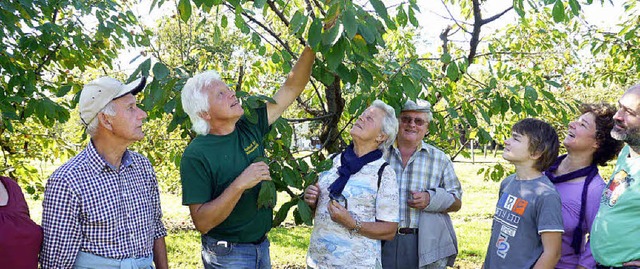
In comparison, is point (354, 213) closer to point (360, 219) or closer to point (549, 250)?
point (360, 219)

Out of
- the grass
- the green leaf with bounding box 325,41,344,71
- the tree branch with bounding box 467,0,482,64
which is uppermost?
the tree branch with bounding box 467,0,482,64

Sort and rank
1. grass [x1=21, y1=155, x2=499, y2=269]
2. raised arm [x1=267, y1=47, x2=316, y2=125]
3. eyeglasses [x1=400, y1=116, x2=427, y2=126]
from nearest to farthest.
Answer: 1. raised arm [x1=267, y1=47, x2=316, y2=125]
2. eyeglasses [x1=400, y1=116, x2=427, y2=126]
3. grass [x1=21, y1=155, x2=499, y2=269]

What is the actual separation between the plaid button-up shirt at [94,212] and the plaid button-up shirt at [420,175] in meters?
1.44

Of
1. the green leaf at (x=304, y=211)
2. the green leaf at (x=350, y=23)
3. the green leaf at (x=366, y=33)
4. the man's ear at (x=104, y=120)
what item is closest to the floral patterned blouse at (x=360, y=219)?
the green leaf at (x=304, y=211)

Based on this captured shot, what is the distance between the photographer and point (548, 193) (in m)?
2.65

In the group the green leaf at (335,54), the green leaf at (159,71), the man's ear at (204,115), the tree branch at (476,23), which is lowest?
the man's ear at (204,115)

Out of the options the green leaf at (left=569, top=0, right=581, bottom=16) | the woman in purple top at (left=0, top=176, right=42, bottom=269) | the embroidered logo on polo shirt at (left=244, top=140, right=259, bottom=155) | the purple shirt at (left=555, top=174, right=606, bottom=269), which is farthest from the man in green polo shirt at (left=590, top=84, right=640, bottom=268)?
the woman in purple top at (left=0, top=176, right=42, bottom=269)

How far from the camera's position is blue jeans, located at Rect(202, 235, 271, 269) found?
2533 millimetres

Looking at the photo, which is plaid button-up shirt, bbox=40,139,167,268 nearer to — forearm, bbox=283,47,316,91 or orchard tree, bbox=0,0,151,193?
forearm, bbox=283,47,316,91

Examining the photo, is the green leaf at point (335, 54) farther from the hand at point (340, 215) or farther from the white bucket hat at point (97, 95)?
the white bucket hat at point (97, 95)

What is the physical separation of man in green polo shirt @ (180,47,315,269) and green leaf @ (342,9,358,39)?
2.29 ft

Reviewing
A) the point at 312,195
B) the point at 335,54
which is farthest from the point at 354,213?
the point at 335,54

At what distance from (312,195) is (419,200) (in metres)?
0.65

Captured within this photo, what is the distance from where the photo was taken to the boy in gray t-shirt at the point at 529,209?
261 cm
